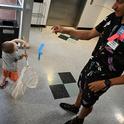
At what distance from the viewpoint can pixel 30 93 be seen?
2.29 metres

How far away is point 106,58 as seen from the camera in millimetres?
1485

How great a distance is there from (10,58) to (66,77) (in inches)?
38.4

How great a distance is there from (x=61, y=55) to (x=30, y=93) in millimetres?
1103

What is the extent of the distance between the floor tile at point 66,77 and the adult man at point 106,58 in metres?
0.88

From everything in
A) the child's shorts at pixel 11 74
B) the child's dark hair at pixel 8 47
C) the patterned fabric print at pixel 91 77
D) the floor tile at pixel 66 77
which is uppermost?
the patterned fabric print at pixel 91 77

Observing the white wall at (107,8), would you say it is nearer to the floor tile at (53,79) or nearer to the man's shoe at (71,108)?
the floor tile at (53,79)

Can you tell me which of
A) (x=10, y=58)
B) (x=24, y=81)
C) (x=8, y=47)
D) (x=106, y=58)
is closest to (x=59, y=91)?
(x=24, y=81)

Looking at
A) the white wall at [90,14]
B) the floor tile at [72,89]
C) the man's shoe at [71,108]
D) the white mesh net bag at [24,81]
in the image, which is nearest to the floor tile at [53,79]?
the floor tile at [72,89]

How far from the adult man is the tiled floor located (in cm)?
51

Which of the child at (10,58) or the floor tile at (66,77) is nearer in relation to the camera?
the child at (10,58)

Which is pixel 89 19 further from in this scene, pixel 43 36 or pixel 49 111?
pixel 49 111

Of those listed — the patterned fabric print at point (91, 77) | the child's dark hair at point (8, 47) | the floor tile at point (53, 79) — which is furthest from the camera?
the floor tile at point (53, 79)

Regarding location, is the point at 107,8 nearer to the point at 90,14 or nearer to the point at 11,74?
the point at 90,14

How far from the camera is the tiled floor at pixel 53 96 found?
2.04m
